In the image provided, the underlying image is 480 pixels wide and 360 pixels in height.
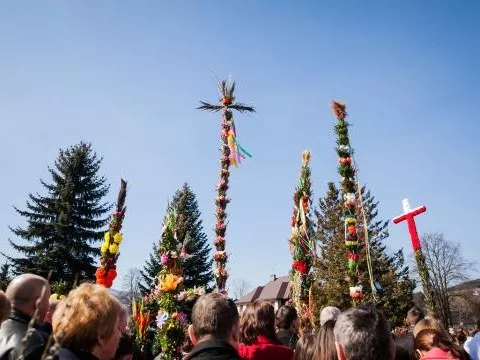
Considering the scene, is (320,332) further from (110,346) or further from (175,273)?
(175,273)

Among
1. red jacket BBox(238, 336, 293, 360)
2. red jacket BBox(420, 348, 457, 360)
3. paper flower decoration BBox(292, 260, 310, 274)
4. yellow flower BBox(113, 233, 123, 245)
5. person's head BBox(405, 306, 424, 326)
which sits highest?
yellow flower BBox(113, 233, 123, 245)

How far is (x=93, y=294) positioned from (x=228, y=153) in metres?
12.0

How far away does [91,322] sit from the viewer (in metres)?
2.31

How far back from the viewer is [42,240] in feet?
83.1

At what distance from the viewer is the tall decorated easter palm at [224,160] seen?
41.7ft

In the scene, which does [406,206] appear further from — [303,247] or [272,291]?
[272,291]

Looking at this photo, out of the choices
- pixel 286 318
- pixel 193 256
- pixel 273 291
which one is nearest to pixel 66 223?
pixel 193 256

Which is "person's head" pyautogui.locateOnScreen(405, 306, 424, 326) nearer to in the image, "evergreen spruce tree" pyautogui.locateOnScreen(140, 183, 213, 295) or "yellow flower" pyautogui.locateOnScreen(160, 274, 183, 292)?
"yellow flower" pyautogui.locateOnScreen(160, 274, 183, 292)

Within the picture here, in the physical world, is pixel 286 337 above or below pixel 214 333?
above

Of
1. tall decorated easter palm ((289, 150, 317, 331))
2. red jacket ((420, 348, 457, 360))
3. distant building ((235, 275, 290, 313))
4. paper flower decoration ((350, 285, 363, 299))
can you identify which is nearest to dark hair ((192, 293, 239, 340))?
red jacket ((420, 348, 457, 360))

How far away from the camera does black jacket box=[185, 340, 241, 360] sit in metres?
2.73

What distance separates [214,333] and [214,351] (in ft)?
0.56

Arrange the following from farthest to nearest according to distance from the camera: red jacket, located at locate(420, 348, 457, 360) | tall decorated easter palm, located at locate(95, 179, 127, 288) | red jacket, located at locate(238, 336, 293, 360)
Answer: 1. tall decorated easter palm, located at locate(95, 179, 127, 288)
2. red jacket, located at locate(238, 336, 293, 360)
3. red jacket, located at locate(420, 348, 457, 360)

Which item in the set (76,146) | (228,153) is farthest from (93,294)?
(76,146)
